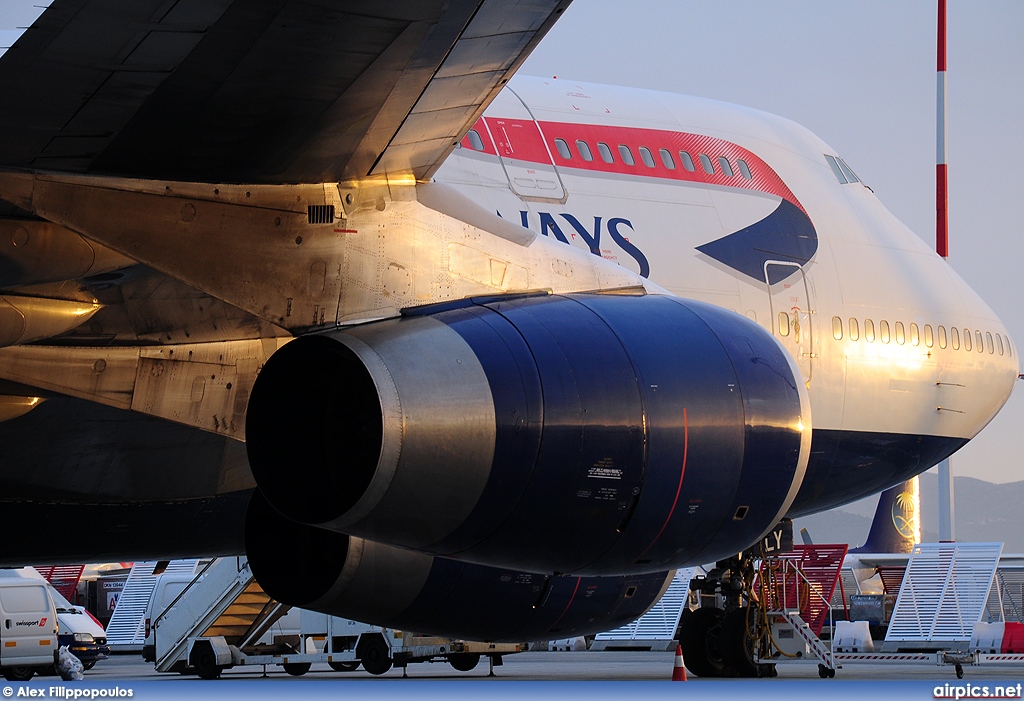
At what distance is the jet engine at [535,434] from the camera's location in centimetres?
624

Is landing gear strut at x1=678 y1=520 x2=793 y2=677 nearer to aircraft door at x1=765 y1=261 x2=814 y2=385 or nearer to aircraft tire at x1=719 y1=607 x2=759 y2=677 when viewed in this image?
aircraft tire at x1=719 y1=607 x2=759 y2=677

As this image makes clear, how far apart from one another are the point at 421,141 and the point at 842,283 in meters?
6.18

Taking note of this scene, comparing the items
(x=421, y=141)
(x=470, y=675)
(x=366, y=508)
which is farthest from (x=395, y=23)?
(x=470, y=675)

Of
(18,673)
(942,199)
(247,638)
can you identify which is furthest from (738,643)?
(942,199)

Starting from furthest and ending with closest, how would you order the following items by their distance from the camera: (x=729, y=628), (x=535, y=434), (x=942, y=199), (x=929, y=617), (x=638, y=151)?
(x=942, y=199) → (x=929, y=617) → (x=729, y=628) → (x=638, y=151) → (x=535, y=434)

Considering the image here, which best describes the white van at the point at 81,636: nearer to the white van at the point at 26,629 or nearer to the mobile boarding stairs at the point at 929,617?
the white van at the point at 26,629

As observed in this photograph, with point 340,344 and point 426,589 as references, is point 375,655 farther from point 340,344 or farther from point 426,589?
point 340,344

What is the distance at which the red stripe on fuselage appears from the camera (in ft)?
31.8

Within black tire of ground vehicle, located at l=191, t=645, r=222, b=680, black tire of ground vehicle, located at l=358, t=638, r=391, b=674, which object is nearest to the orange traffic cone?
black tire of ground vehicle, located at l=358, t=638, r=391, b=674

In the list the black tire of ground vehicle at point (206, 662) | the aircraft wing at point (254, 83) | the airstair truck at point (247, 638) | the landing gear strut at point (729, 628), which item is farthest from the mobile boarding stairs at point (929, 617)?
the aircraft wing at point (254, 83)

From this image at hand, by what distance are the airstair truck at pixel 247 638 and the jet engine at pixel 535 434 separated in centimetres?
1358

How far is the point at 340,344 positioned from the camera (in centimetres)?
646

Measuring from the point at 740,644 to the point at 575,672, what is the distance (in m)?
4.76

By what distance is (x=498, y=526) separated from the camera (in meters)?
6.34
